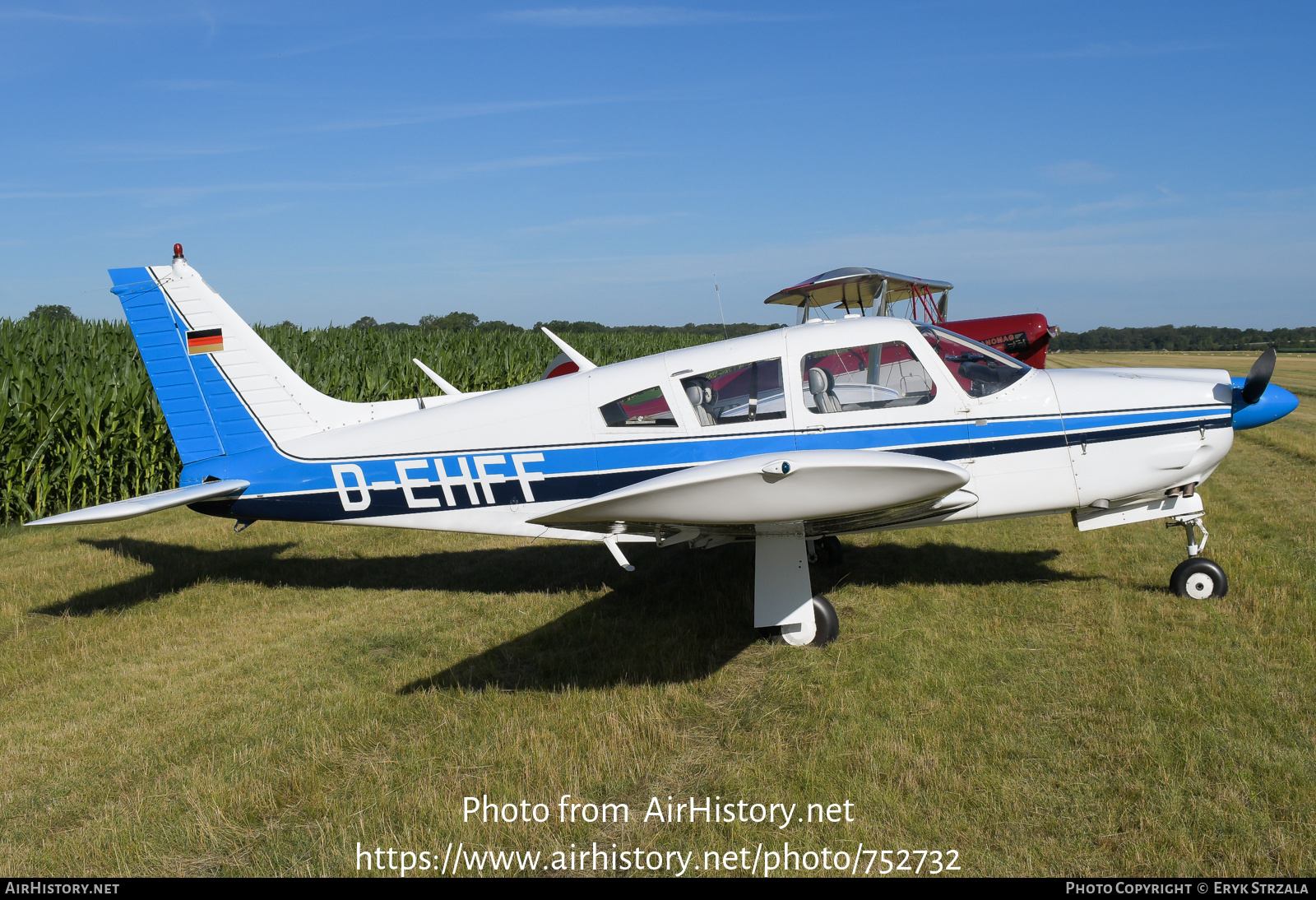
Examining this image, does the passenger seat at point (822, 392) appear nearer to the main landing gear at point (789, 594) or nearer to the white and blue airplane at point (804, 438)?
the white and blue airplane at point (804, 438)

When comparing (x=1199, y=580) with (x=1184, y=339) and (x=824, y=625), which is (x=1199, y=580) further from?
(x=1184, y=339)

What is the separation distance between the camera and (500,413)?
580 centimetres

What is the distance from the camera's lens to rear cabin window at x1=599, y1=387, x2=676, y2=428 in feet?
18.2

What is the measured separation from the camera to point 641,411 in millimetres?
5594

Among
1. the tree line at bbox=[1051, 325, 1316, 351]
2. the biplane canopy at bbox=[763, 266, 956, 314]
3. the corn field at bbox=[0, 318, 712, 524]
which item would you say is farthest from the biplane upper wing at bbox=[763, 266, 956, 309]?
the tree line at bbox=[1051, 325, 1316, 351]

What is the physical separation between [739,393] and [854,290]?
41.0ft

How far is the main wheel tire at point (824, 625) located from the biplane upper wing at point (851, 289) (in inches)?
444

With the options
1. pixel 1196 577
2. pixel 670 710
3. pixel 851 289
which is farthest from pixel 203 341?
pixel 851 289

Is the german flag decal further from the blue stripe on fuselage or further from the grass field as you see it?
the grass field

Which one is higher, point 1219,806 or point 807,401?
point 807,401

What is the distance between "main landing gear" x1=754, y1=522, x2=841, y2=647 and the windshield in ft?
5.38
